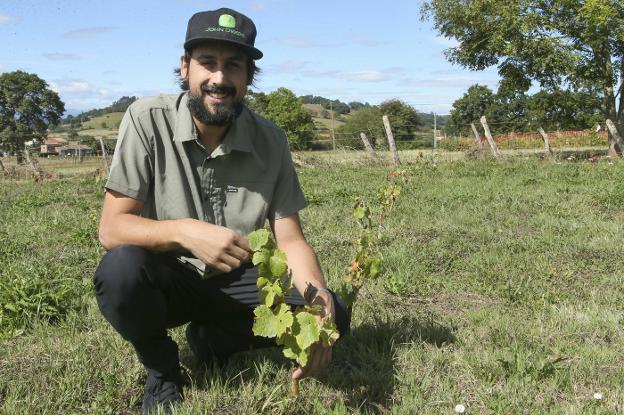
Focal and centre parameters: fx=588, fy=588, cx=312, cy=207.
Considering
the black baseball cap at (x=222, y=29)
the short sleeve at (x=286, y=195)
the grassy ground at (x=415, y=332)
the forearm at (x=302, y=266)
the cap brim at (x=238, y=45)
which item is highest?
the black baseball cap at (x=222, y=29)

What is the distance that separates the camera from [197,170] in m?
2.66

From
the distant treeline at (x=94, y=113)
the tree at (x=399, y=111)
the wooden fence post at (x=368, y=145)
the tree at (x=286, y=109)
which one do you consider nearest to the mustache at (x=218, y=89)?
the wooden fence post at (x=368, y=145)

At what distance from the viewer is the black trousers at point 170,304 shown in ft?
7.59

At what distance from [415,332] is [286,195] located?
114 centimetres

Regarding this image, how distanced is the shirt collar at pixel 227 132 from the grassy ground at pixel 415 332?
3.43 feet

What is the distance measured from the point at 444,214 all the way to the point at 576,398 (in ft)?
15.1

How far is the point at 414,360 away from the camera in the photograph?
293 cm

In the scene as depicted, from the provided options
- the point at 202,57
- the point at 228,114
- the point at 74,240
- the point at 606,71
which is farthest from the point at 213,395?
the point at 606,71

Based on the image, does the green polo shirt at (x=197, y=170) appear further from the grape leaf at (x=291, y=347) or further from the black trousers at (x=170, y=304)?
the grape leaf at (x=291, y=347)

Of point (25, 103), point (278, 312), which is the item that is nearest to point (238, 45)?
point (278, 312)

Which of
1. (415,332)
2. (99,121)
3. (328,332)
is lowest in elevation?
(415,332)

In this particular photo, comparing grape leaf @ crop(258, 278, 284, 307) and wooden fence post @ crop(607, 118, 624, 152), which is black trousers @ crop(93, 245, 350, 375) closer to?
grape leaf @ crop(258, 278, 284, 307)

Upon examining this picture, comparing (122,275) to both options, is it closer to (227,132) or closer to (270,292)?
(270,292)

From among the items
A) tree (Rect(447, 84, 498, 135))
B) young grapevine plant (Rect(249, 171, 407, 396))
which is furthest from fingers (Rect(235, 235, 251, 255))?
tree (Rect(447, 84, 498, 135))
